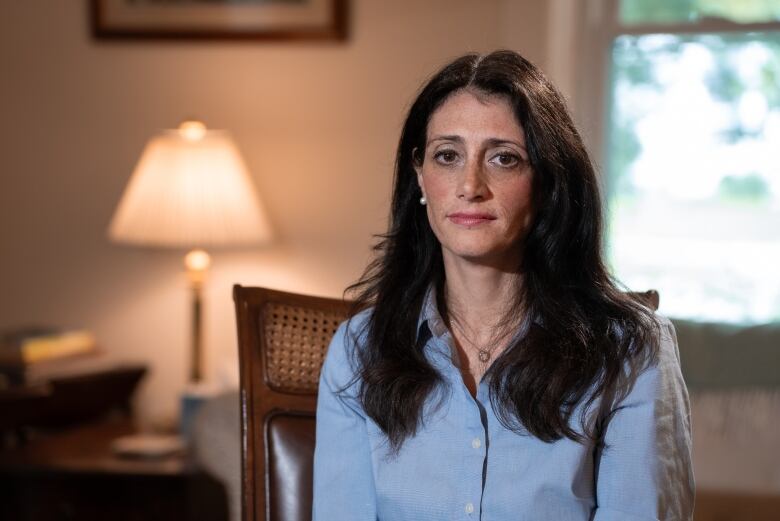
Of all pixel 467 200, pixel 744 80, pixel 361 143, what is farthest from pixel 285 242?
pixel 467 200

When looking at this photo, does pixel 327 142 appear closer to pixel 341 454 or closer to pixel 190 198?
pixel 190 198

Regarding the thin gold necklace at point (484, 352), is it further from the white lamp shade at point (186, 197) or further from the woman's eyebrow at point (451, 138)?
the white lamp shade at point (186, 197)

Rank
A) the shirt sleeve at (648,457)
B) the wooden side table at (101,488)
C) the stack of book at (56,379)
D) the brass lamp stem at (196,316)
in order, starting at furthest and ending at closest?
the brass lamp stem at (196,316)
the stack of book at (56,379)
the wooden side table at (101,488)
the shirt sleeve at (648,457)

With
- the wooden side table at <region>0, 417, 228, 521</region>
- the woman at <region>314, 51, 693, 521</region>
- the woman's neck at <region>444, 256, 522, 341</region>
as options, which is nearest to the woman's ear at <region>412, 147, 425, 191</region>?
the woman at <region>314, 51, 693, 521</region>

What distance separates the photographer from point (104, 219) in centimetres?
356

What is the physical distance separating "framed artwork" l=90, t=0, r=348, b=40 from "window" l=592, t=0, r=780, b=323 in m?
0.93

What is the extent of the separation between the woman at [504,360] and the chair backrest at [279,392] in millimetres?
96

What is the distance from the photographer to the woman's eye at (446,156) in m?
1.58

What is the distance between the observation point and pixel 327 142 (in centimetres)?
347

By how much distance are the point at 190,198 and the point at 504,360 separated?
179cm

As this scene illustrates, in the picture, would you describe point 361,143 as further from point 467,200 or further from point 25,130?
point 467,200

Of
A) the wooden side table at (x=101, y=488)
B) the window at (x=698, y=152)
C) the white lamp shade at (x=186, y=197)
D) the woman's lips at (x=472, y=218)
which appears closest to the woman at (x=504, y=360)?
the woman's lips at (x=472, y=218)

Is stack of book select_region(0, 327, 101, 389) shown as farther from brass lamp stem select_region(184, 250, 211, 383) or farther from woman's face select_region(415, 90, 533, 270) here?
woman's face select_region(415, 90, 533, 270)

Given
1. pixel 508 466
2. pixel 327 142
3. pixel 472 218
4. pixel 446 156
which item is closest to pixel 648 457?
pixel 508 466
